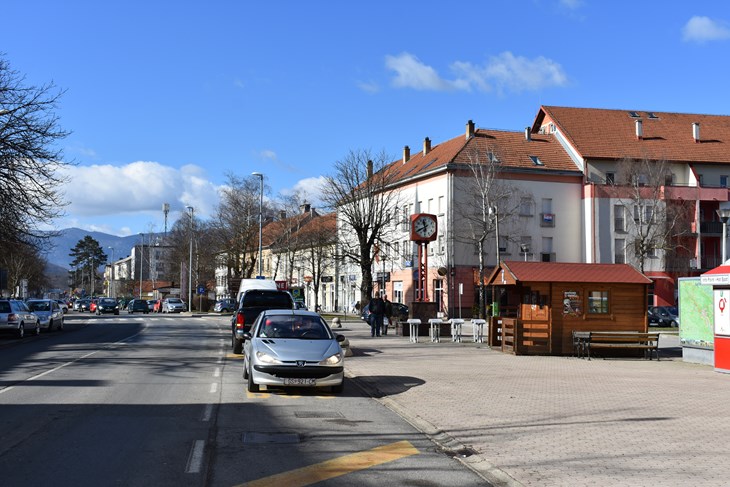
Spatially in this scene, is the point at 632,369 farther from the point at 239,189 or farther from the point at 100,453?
the point at 239,189

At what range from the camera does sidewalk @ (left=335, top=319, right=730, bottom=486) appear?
815 cm

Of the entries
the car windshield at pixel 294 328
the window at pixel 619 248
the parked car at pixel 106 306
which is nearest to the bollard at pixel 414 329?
the car windshield at pixel 294 328

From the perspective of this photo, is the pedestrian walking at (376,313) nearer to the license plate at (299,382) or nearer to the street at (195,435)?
the street at (195,435)

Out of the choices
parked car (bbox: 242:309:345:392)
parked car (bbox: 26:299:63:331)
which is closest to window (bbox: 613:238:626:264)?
parked car (bbox: 26:299:63:331)

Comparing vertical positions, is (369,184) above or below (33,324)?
above

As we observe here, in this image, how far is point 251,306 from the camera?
79.4 ft

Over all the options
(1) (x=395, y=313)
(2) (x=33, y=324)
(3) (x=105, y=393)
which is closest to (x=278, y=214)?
(1) (x=395, y=313)

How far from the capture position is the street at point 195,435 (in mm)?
7762

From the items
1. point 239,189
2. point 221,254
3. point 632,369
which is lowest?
point 632,369

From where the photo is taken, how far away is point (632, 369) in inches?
801

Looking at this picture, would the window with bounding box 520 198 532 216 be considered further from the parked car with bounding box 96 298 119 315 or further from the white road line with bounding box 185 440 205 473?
the white road line with bounding box 185 440 205 473

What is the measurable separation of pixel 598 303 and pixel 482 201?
33.4m

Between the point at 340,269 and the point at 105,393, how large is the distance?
200 feet

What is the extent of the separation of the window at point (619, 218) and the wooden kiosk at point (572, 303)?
40.2 m
